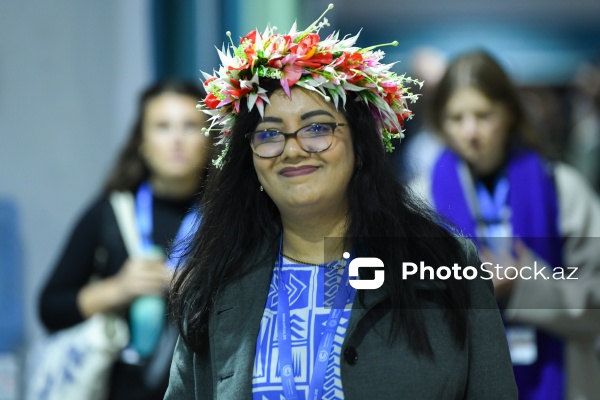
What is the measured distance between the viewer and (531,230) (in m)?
4.77

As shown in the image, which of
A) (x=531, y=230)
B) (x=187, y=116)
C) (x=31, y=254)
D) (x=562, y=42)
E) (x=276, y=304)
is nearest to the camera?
(x=276, y=304)

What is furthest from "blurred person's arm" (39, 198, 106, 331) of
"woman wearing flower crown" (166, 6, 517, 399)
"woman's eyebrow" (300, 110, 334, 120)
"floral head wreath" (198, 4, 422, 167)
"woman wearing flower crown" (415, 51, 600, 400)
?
"woman's eyebrow" (300, 110, 334, 120)

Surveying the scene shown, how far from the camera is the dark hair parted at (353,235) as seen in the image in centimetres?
311

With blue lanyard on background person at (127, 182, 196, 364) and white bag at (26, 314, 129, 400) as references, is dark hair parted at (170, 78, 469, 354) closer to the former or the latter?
blue lanyard on background person at (127, 182, 196, 364)

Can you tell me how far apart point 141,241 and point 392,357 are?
2.22 m

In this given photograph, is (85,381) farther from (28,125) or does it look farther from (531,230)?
(28,125)

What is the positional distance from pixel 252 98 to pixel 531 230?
1865 millimetres

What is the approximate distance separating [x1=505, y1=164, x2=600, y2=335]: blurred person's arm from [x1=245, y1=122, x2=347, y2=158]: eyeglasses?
167 cm

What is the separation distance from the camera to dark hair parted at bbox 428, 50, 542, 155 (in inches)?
196

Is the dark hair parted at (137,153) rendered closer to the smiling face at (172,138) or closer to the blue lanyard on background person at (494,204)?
the smiling face at (172,138)

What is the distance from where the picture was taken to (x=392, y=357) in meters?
3.06

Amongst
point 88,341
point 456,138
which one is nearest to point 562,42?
point 456,138

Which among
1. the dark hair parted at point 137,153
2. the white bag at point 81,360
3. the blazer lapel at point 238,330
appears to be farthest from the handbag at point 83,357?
the blazer lapel at point 238,330

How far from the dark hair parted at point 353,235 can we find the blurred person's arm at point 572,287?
56.6 inches
